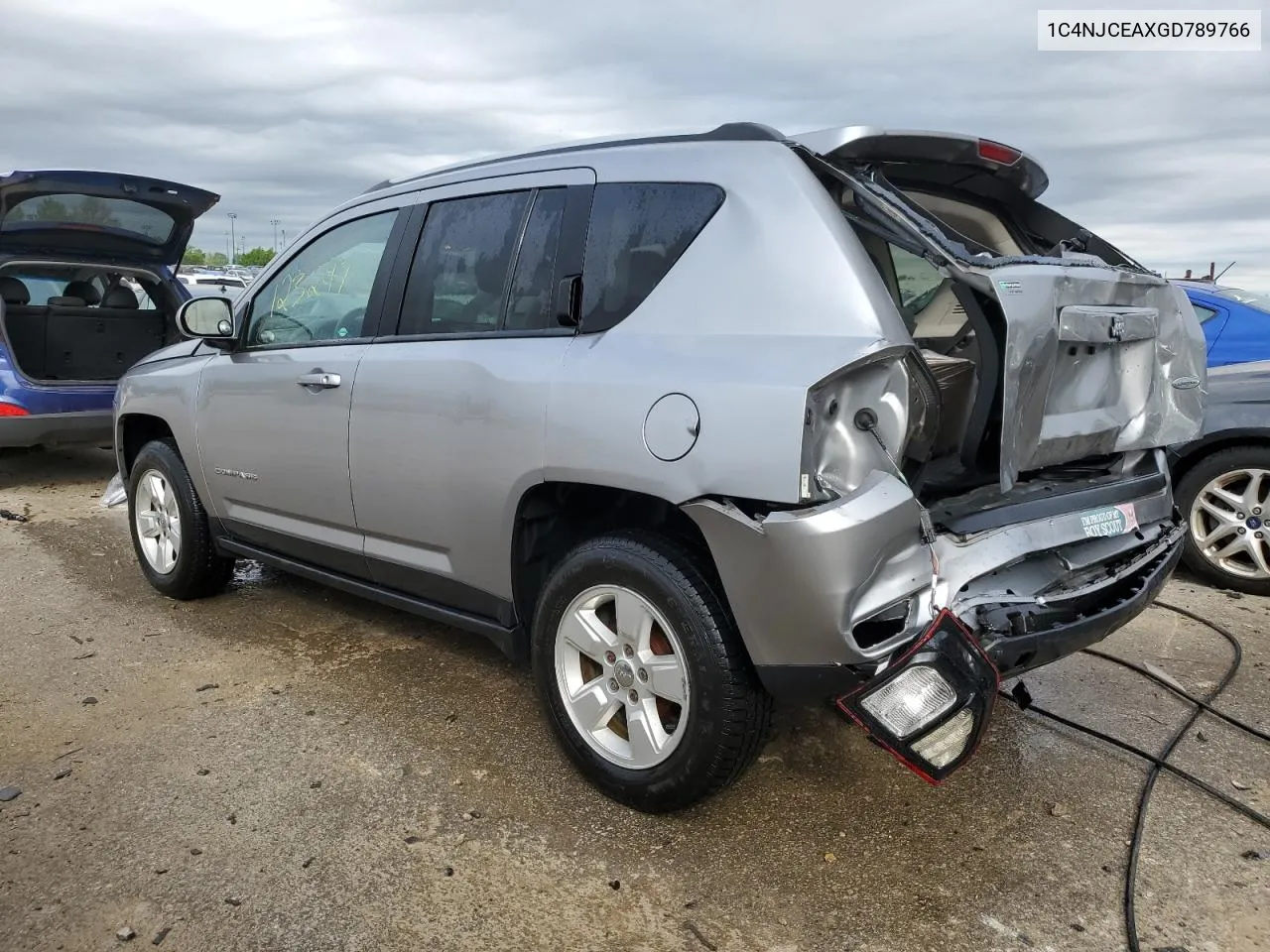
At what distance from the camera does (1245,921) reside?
2352mm

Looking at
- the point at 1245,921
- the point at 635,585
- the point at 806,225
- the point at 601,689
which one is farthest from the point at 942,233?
the point at 1245,921

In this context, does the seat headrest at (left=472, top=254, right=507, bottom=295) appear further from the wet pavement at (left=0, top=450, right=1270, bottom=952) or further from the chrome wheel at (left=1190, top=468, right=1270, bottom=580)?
the chrome wheel at (left=1190, top=468, right=1270, bottom=580)

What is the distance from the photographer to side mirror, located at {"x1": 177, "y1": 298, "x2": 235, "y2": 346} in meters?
4.23

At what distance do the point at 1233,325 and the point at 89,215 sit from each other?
24.8 feet

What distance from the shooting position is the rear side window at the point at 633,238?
8.99 ft

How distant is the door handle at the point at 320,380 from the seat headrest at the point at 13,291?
17.2ft

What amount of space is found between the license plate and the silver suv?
15mm

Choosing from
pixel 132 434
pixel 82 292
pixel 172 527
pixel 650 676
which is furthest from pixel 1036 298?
pixel 82 292

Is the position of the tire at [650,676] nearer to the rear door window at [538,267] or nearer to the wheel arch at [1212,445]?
the rear door window at [538,267]

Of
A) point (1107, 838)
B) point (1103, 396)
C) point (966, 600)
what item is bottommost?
point (1107, 838)

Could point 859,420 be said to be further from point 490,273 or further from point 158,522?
point 158,522

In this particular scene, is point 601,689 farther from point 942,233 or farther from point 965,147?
point 965,147

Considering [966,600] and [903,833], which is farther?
[903,833]

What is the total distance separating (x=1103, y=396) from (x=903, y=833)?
147 cm
